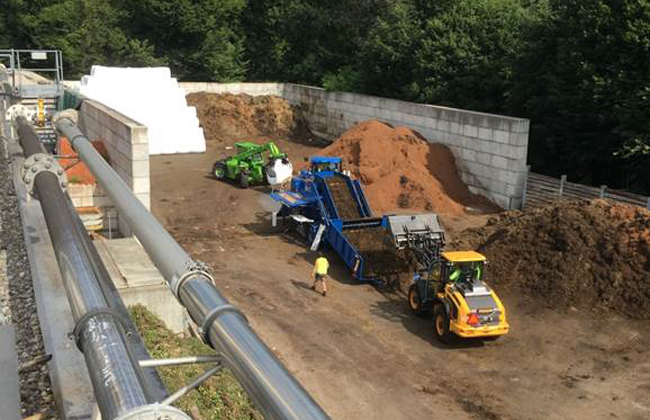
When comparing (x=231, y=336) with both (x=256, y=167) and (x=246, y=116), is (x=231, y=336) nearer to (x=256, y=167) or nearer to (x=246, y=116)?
(x=256, y=167)

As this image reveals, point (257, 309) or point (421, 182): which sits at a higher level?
point (421, 182)

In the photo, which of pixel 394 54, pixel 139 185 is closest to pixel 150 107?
pixel 394 54

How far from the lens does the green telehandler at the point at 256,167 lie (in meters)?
26.3

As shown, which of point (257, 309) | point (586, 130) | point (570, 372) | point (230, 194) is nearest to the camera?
point (570, 372)

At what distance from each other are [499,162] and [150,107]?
796 inches

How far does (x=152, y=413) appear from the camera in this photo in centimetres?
354

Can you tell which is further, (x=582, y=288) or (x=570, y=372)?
(x=582, y=288)

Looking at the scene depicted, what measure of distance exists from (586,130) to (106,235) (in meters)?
16.9

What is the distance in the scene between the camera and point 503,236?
1861 cm

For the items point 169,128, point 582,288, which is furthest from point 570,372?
point 169,128

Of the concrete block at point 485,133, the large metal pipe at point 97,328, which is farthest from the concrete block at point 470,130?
the large metal pipe at point 97,328

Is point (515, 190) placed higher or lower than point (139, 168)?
lower

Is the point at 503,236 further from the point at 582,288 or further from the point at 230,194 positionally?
the point at 230,194

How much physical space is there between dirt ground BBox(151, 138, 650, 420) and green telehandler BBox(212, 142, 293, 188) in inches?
255
